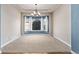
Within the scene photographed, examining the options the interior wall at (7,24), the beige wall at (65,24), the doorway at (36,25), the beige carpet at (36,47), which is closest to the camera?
the beige carpet at (36,47)

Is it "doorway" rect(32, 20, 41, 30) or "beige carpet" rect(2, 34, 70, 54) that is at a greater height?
"doorway" rect(32, 20, 41, 30)

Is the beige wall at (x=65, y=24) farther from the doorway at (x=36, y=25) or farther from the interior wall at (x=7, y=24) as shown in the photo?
the doorway at (x=36, y=25)

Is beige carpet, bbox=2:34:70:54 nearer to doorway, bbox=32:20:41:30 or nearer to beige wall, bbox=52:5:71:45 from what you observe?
beige wall, bbox=52:5:71:45

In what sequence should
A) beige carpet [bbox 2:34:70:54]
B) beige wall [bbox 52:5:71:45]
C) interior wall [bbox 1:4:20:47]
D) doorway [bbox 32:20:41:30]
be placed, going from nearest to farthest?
beige carpet [bbox 2:34:70:54], interior wall [bbox 1:4:20:47], beige wall [bbox 52:5:71:45], doorway [bbox 32:20:41:30]

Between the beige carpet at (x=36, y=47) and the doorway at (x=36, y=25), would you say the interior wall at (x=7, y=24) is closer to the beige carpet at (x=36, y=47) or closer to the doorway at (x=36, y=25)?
the beige carpet at (x=36, y=47)

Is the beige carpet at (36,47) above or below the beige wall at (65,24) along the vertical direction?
below

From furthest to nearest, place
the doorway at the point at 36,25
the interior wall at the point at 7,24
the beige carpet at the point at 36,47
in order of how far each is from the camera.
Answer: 1. the doorway at the point at 36,25
2. the interior wall at the point at 7,24
3. the beige carpet at the point at 36,47

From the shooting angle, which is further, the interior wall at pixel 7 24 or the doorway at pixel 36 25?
the doorway at pixel 36 25

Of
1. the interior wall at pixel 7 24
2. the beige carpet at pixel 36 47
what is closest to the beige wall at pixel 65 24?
the beige carpet at pixel 36 47

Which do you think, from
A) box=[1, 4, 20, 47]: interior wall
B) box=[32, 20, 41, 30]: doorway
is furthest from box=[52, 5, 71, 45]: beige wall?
box=[32, 20, 41, 30]: doorway

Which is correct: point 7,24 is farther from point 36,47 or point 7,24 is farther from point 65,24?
point 65,24
